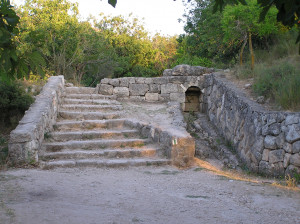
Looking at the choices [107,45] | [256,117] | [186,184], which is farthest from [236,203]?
[107,45]

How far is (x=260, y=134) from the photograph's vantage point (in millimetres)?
6871

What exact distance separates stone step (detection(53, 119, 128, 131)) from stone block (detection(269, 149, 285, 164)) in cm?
394

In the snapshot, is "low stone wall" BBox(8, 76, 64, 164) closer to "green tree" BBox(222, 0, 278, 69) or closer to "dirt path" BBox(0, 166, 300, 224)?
"dirt path" BBox(0, 166, 300, 224)

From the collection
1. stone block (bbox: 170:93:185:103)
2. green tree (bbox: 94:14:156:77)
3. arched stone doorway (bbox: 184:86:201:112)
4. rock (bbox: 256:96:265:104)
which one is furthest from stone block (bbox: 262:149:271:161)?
green tree (bbox: 94:14:156:77)

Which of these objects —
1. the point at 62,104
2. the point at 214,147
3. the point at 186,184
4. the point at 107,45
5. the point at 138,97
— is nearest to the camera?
the point at 186,184

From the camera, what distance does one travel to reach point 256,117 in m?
7.16

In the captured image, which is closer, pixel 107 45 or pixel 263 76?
pixel 263 76

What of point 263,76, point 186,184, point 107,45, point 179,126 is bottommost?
point 186,184

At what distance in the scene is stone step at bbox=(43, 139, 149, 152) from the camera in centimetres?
728

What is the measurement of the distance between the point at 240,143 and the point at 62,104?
5.30 meters

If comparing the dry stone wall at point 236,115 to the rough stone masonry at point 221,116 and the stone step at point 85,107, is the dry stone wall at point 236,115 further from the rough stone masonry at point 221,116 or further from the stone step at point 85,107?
the stone step at point 85,107

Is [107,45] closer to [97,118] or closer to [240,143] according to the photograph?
[97,118]

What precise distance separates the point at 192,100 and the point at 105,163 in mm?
6514

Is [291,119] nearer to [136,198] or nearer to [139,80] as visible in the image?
[136,198]
